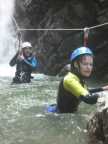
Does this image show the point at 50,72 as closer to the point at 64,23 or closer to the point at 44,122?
the point at 64,23

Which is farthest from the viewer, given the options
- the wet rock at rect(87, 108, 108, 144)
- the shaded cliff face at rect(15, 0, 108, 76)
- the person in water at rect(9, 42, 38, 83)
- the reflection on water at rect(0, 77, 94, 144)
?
the shaded cliff face at rect(15, 0, 108, 76)

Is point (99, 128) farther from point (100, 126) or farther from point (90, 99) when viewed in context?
point (90, 99)

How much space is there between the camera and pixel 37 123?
643 cm

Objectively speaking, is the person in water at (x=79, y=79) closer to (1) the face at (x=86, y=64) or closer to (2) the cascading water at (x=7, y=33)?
(1) the face at (x=86, y=64)

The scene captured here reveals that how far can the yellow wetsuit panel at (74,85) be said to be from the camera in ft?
19.5

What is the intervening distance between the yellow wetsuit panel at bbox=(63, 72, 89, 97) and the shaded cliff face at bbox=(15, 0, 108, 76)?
313 inches

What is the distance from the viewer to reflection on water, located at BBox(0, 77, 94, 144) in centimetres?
554

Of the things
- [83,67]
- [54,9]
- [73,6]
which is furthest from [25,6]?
[83,67]

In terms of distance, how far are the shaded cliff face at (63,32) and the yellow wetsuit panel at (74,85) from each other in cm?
795

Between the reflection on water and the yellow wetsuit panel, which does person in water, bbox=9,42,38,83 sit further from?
the yellow wetsuit panel

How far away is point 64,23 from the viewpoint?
52.4ft

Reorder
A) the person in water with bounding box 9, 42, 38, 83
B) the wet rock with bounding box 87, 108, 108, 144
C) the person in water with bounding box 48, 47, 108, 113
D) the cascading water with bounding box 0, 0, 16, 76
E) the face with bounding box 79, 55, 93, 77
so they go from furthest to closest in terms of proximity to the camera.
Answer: the cascading water with bounding box 0, 0, 16, 76 → the person in water with bounding box 9, 42, 38, 83 → the face with bounding box 79, 55, 93, 77 → the person in water with bounding box 48, 47, 108, 113 → the wet rock with bounding box 87, 108, 108, 144

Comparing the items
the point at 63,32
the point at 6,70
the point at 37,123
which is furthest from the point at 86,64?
the point at 6,70

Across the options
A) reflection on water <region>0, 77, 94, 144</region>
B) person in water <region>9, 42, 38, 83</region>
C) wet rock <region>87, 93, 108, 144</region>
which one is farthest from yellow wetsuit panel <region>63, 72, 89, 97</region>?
person in water <region>9, 42, 38, 83</region>
